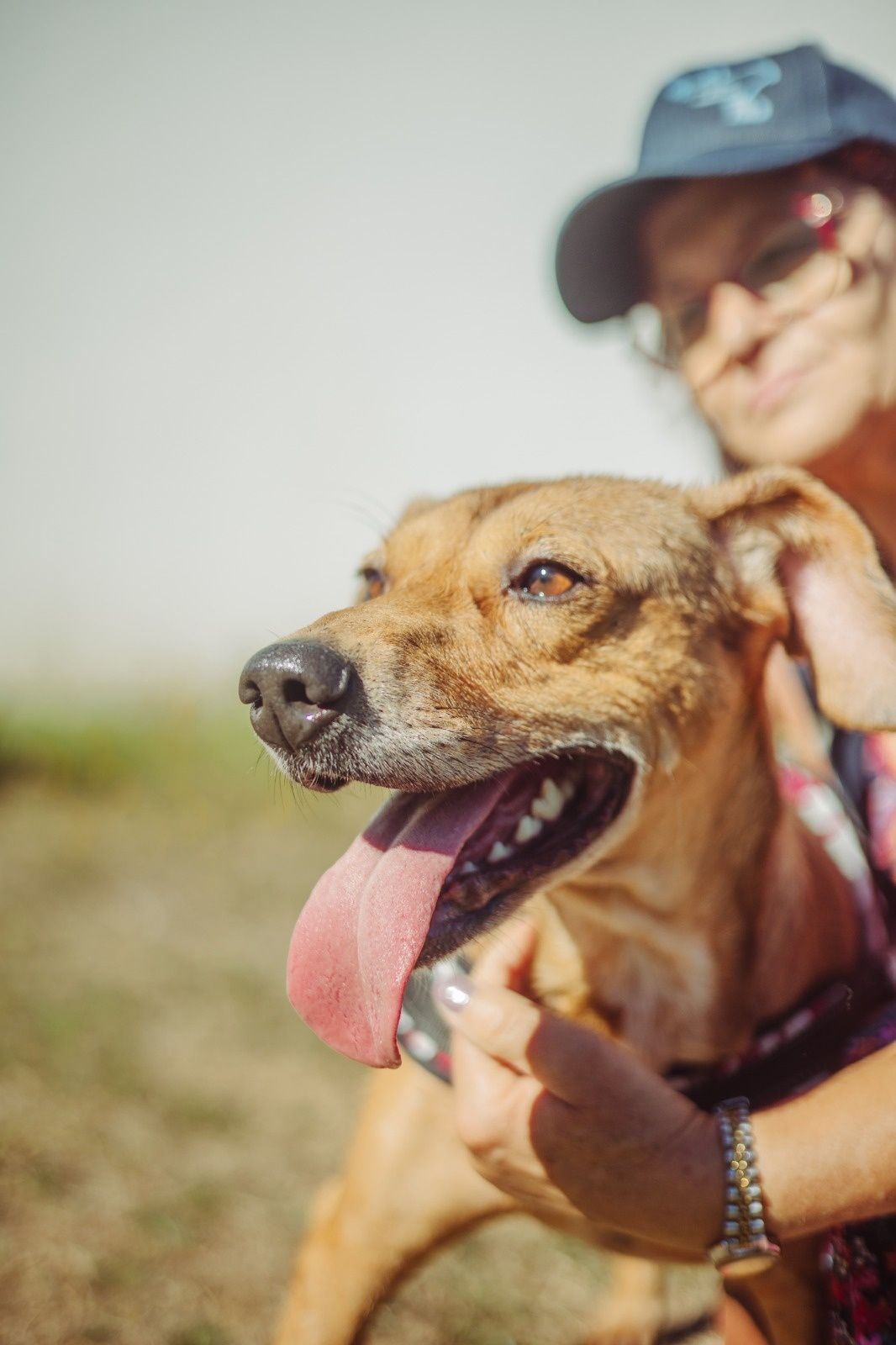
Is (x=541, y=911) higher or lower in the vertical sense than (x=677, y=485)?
lower

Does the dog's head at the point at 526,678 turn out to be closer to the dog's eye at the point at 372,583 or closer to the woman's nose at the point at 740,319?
the dog's eye at the point at 372,583

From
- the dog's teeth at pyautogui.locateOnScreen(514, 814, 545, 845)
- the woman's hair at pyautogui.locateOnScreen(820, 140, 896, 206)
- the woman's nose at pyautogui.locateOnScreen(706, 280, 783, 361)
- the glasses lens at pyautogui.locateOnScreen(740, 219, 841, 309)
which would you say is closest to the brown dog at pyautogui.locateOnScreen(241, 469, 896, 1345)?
the dog's teeth at pyautogui.locateOnScreen(514, 814, 545, 845)

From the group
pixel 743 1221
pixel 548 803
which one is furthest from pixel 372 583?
pixel 743 1221

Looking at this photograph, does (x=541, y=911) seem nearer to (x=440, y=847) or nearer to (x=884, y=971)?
(x=440, y=847)

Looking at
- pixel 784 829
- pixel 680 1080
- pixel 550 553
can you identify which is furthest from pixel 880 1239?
pixel 550 553

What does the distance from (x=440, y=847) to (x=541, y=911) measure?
0.60 meters

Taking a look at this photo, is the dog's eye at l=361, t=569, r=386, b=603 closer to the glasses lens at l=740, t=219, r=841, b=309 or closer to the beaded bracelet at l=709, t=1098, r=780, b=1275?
the glasses lens at l=740, t=219, r=841, b=309

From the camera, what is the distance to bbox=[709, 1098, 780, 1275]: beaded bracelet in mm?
1768

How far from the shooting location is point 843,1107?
5.98ft

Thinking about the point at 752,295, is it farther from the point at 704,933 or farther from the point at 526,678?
the point at 704,933

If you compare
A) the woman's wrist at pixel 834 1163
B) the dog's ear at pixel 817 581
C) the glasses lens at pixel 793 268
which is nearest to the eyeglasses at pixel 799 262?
the glasses lens at pixel 793 268

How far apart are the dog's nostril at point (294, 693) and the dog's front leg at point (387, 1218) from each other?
108 cm

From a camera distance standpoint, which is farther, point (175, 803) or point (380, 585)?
point (175, 803)

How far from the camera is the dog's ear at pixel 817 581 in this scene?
7.12 ft
